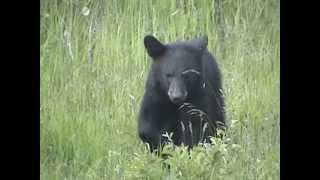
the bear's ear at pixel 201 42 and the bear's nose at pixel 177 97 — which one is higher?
the bear's ear at pixel 201 42

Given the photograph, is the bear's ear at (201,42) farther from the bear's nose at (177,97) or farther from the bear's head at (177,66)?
the bear's nose at (177,97)

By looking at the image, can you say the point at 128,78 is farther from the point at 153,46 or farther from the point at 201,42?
the point at 201,42

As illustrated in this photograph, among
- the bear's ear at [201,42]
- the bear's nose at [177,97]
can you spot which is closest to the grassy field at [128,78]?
the bear's ear at [201,42]

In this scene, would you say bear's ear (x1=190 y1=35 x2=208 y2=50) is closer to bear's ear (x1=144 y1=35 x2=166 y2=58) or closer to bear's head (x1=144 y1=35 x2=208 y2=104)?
bear's head (x1=144 y1=35 x2=208 y2=104)

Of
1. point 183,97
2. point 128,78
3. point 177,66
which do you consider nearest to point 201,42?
point 177,66

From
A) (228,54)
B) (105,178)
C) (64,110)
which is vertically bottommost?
(105,178)

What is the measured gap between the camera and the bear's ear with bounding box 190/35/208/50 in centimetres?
488

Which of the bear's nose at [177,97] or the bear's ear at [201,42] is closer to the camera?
the bear's nose at [177,97]

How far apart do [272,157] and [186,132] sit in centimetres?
48

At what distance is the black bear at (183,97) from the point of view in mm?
4793

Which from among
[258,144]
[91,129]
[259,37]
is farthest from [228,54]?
[91,129]

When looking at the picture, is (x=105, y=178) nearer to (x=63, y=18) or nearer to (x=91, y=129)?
(x=91, y=129)

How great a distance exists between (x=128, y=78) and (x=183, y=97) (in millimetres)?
359
